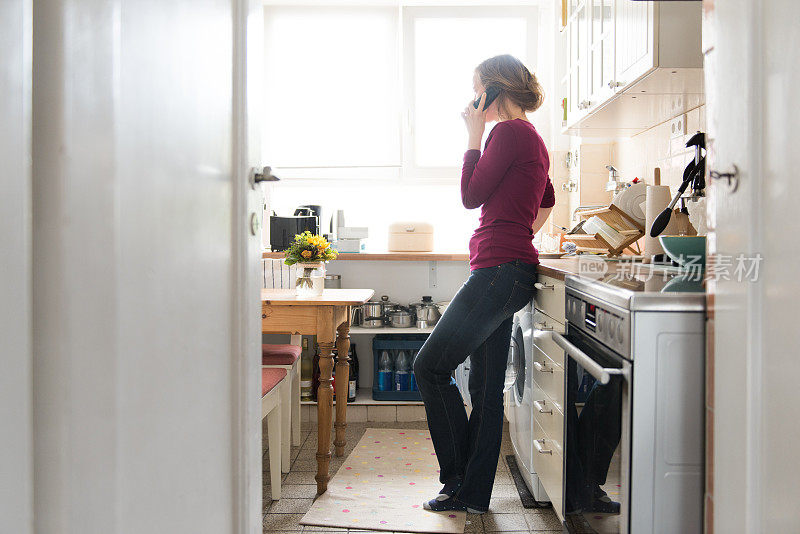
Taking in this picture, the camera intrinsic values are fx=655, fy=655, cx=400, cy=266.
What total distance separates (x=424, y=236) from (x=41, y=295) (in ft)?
9.54

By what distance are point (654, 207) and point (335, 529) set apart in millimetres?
1438

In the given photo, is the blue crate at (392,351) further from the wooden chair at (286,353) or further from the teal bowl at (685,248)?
the teal bowl at (685,248)

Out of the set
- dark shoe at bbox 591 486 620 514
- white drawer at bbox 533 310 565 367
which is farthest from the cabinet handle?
white drawer at bbox 533 310 565 367

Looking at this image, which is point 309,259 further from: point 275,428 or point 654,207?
point 654,207

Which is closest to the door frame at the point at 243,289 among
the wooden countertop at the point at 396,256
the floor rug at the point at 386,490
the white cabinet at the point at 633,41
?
the floor rug at the point at 386,490

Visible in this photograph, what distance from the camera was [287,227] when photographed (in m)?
3.12

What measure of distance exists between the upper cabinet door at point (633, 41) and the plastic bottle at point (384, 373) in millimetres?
1798

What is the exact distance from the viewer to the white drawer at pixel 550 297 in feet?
6.15

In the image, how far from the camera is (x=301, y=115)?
388 cm

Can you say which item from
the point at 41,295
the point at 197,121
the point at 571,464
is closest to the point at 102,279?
the point at 41,295

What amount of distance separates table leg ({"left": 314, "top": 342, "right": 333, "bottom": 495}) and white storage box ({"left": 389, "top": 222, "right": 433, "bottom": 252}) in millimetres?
1306

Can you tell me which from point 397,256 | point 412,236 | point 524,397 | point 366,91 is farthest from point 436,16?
point 524,397

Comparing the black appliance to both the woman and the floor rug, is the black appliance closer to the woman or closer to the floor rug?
the floor rug

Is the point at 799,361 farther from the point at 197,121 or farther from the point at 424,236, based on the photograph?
the point at 424,236
